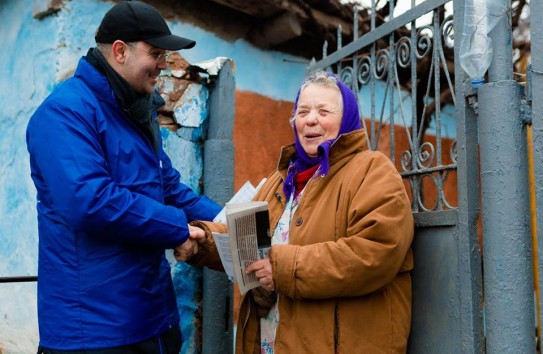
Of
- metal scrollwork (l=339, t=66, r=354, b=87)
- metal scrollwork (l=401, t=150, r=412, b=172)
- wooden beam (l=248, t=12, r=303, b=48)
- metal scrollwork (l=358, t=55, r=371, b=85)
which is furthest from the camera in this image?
wooden beam (l=248, t=12, r=303, b=48)

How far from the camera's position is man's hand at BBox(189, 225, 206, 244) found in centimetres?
254

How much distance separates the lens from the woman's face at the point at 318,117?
2.50 m

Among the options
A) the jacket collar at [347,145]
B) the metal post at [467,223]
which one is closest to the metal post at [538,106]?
the metal post at [467,223]

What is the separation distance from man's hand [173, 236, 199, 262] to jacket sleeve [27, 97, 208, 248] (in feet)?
0.51

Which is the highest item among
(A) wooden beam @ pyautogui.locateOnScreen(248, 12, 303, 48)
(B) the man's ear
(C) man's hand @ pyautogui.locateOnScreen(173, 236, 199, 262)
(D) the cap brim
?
(A) wooden beam @ pyautogui.locateOnScreen(248, 12, 303, 48)

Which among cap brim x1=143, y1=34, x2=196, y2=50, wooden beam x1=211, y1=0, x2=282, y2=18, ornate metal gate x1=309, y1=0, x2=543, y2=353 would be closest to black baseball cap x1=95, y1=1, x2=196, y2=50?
cap brim x1=143, y1=34, x2=196, y2=50

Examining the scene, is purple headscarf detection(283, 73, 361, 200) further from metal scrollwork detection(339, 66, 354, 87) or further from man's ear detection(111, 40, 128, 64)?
man's ear detection(111, 40, 128, 64)

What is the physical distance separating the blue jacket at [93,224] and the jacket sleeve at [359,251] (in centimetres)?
46

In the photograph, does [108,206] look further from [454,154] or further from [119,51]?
[454,154]

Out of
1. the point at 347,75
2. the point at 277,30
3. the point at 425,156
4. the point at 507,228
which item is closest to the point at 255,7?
the point at 277,30

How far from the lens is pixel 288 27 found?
5383mm

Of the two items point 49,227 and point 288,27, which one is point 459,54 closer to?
point 49,227

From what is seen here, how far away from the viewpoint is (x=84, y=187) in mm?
2125

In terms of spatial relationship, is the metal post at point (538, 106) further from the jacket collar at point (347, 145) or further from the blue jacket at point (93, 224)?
the blue jacket at point (93, 224)
